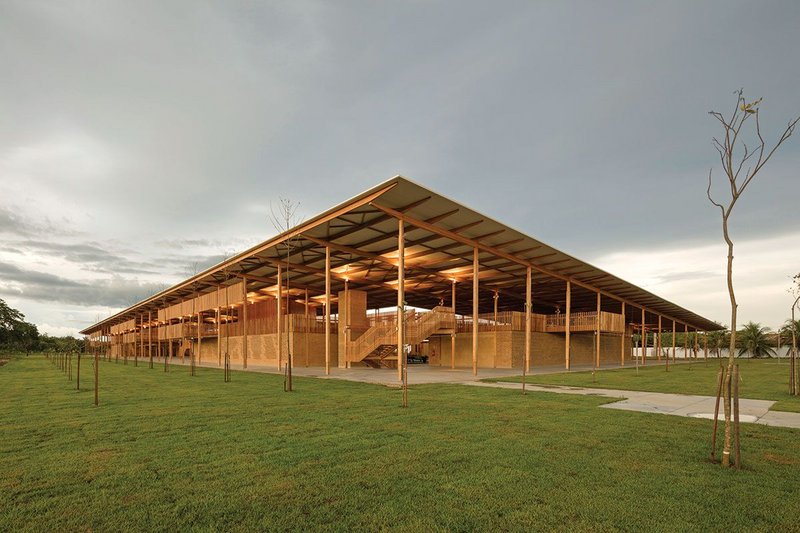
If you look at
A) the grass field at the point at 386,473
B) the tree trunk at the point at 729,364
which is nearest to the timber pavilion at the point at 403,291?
the grass field at the point at 386,473

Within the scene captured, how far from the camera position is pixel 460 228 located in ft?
80.0

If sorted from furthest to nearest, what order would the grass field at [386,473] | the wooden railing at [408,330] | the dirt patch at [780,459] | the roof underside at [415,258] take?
1. the wooden railing at [408,330]
2. the roof underside at [415,258]
3. the dirt patch at [780,459]
4. the grass field at [386,473]

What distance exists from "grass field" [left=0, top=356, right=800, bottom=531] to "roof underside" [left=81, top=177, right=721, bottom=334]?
36.7 ft

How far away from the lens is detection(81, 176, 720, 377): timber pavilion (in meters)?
23.1

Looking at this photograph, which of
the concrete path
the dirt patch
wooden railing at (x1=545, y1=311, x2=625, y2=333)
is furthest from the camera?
wooden railing at (x1=545, y1=311, x2=625, y2=333)

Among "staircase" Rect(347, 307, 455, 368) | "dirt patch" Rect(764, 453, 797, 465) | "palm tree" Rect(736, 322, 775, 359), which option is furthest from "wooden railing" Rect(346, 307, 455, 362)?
"palm tree" Rect(736, 322, 775, 359)

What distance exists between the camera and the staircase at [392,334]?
26438 millimetres

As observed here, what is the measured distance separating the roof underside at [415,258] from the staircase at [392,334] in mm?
4445

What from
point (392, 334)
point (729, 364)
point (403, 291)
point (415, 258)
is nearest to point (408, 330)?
point (392, 334)

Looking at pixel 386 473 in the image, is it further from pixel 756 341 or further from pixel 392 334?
pixel 756 341

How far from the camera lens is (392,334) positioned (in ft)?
86.5

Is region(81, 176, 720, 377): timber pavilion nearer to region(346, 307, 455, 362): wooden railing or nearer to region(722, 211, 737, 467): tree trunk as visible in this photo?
region(346, 307, 455, 362): wooden railing

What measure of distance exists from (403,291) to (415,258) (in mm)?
9207

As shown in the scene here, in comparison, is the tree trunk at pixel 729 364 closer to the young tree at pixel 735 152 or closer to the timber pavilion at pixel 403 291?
the young tree at pixel 735 152
